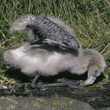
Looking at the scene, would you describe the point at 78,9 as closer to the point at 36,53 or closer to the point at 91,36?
the point at 91,36

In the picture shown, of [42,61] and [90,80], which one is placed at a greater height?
[42,61]

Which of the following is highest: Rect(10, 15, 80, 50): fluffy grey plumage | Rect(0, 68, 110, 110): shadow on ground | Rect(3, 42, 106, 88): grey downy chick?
Rect(10, 15, 80, 50): fluffy grey plumage

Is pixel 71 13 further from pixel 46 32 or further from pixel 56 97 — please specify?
pixel 56 97

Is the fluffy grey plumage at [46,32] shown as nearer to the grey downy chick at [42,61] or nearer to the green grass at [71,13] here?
the grey downy chick at [42,61]

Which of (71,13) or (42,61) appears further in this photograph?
(71,13)

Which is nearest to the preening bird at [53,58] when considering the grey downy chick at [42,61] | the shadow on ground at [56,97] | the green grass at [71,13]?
the grey downy chick at [42,61]

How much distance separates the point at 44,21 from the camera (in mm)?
1954

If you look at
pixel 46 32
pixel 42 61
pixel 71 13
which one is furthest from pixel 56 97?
pixel 71 13

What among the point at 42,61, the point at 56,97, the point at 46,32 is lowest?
the point at 56,97

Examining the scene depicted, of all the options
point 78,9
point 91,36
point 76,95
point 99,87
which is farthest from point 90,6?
point 76,95

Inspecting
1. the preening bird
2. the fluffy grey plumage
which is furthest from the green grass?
the preening bird

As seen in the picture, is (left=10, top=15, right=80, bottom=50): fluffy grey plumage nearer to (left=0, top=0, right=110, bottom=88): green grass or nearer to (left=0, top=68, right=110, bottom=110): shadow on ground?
(left=0, top=68, right=110, bottom=110): shadow on ground

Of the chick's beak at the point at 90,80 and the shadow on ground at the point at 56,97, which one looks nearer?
the shadow on ground at the point at 56,97

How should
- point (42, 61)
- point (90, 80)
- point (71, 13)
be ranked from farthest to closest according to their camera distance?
1. point (71, 13)
2. point (90, 80)
3. point (42, 61)
